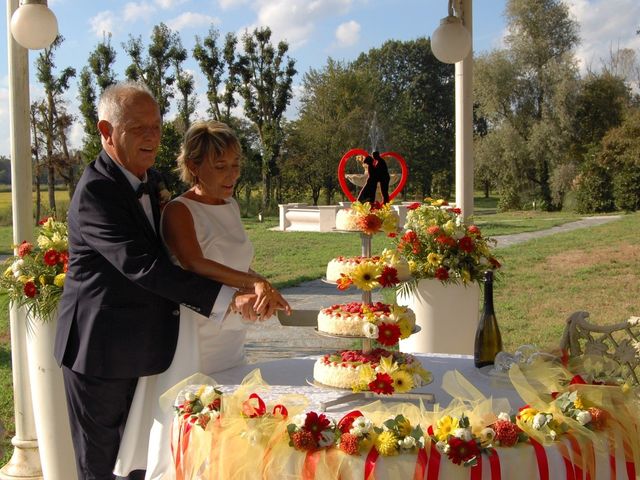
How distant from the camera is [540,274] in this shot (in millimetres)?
12352

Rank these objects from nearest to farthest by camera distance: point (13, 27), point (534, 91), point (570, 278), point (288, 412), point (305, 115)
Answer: point (288, 412)
point (13, 27)
point (570, 278)
point (534, 91)
point (305, 115)

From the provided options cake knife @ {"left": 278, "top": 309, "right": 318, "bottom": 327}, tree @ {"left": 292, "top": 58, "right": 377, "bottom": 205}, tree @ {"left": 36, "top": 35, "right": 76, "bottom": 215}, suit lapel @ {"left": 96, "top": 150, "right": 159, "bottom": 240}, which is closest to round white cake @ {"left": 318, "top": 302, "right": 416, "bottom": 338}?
cake knife @ {"left": 278, "top": 309, "right": 318, "bottom": 327}

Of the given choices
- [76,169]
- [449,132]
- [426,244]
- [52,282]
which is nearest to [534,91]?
[449,132]

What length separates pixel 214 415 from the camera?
6.27 feet

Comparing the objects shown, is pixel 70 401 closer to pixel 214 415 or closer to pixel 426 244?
pixel 214 415

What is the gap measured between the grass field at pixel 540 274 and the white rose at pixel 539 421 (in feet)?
13.0

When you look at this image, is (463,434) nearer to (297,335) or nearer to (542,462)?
(542,462)

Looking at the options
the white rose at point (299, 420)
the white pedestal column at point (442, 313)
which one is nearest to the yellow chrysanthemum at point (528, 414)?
the white rose at point (299, 420)

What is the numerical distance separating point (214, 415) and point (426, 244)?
308 cm

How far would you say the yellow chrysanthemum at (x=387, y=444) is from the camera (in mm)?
1706

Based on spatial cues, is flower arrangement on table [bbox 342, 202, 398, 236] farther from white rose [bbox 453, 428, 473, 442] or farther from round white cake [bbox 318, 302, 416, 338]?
white rose [bbox 453, 428, 473, 442]

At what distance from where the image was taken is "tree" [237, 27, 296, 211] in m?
30.1

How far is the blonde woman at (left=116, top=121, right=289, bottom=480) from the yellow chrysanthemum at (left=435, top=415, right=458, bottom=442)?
2.17 ft

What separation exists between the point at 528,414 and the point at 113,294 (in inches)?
52.3
